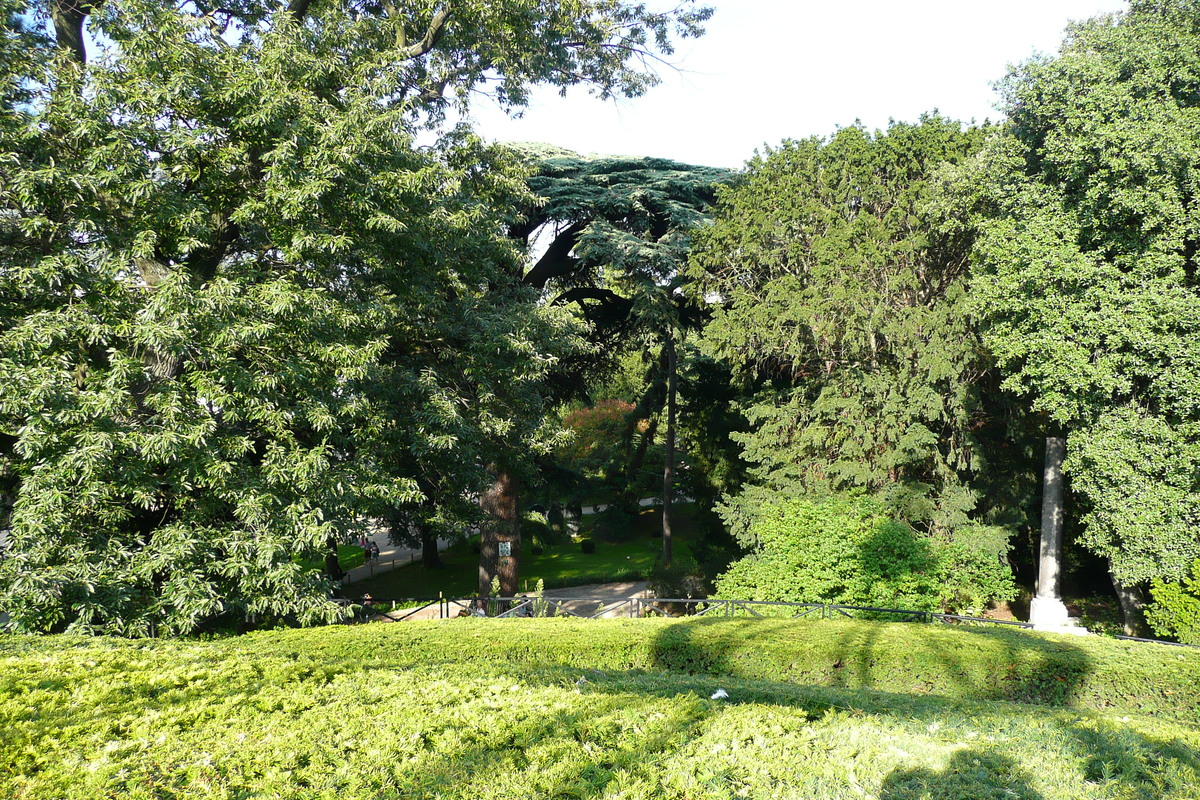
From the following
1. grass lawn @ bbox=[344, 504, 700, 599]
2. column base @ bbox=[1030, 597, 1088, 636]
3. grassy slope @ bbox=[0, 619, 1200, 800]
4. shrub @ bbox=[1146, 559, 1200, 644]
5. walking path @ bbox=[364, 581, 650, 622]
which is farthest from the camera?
grass lawn @ bbox=[344, 504, 700, 599]

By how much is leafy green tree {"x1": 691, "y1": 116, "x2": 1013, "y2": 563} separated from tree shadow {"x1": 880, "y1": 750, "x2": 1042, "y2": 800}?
37.4 ft

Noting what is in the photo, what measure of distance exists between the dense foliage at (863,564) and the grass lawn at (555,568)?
387 inches

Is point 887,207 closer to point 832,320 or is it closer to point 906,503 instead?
→ point 832,320

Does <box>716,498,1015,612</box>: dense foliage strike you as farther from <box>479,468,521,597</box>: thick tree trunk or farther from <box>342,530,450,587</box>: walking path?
<box>342,530,450,587</box>: walking path

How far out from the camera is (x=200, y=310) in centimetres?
812

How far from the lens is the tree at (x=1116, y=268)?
35.5 feet

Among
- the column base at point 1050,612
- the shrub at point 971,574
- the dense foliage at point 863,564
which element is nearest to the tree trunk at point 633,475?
the dense foliage at point 863,564

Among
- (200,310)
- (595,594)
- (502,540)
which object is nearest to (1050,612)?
(502,540)

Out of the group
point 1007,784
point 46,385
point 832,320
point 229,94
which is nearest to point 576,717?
point 1007,784

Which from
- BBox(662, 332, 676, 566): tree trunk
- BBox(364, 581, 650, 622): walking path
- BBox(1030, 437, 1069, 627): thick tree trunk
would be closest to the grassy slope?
BBox(1030, 437, 1069, 627): thick tree trunk

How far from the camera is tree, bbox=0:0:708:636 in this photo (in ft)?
25.6

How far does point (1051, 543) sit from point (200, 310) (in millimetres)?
15526

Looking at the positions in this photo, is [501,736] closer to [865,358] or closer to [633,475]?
[865,358]

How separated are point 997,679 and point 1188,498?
5.20 m
